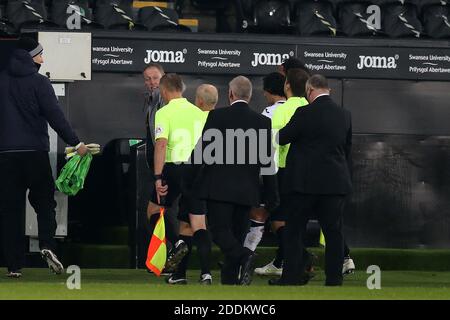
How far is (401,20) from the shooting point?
19094 mm

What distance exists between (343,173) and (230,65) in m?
5.45

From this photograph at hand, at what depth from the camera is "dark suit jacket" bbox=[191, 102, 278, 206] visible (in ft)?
38.7

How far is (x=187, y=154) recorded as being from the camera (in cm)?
1259

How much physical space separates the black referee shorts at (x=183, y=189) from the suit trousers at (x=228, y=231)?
0.89ft

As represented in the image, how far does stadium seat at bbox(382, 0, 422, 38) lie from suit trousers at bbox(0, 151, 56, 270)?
22.0ft

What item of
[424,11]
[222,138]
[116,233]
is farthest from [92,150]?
[424,11]

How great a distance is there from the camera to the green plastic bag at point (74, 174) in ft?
45.9

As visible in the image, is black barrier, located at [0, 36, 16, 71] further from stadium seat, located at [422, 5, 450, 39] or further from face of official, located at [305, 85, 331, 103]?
stadium seat, located at [422, 5, 450, 39]

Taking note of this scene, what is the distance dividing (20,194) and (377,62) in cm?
584

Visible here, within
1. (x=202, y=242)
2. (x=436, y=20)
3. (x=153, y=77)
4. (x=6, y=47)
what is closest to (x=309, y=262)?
(x=202, y=242)

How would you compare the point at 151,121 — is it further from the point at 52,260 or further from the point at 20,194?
the point at 52,260

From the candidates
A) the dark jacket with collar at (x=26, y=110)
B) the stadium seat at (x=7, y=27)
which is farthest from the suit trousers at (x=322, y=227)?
the stadium seat at (x=7, y=27)

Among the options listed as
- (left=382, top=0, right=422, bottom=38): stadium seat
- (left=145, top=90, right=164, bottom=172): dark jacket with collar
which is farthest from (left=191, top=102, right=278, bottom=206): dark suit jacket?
(left=382, top=0, right=422, bottom=38): stadium seat

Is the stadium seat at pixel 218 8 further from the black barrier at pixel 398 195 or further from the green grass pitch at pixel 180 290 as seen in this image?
the green grass pitch at pixel 180 290
